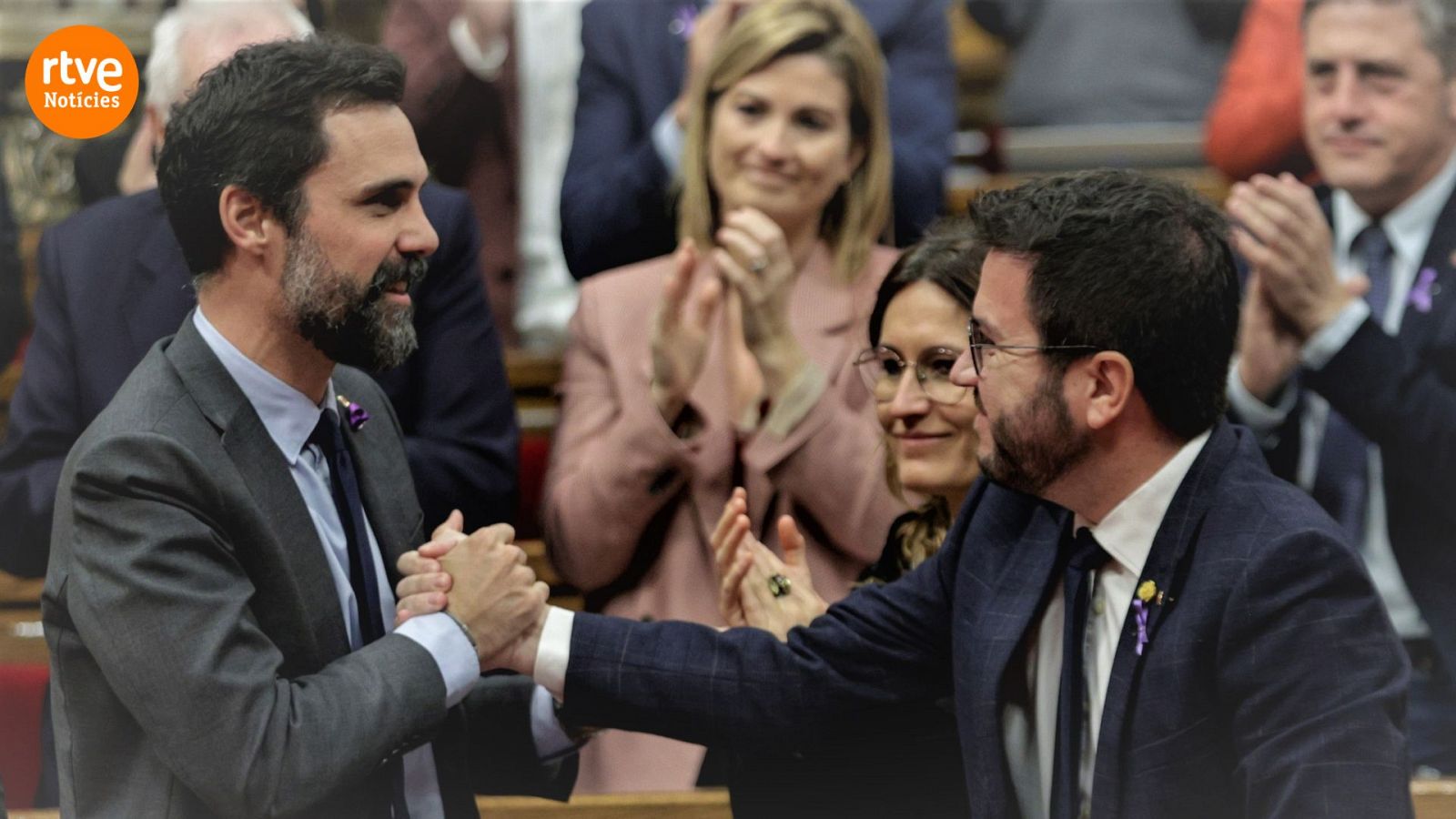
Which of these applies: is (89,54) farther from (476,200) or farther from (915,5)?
(915,5)

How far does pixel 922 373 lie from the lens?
2.07 metres

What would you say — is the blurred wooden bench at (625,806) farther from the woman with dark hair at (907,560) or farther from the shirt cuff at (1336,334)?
the shirt cuff at (1336,334)

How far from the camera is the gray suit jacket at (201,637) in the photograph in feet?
5.16

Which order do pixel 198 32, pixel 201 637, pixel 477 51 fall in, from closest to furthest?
pixel 201 637, pixel 198 32, pixel 477 51

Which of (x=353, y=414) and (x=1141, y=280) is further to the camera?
(x=353, y=414)

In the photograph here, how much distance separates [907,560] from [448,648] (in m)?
0.66

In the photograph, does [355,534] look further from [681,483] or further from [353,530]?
[681,483]

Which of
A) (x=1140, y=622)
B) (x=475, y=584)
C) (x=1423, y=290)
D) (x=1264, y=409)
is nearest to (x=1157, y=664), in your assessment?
(x=1140, y=622)

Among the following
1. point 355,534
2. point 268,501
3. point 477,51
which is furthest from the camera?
point 477,51

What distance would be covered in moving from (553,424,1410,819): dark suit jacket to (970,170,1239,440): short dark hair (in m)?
0.07

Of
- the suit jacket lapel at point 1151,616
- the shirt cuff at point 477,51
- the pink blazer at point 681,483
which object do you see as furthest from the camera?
the shirt cuff at point 477,51

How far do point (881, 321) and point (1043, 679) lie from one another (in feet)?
1.77

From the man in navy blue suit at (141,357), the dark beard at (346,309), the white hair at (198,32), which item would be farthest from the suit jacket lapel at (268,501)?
the white hair at (198,32)

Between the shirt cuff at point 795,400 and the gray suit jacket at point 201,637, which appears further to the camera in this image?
the shirt cuff at point 795,400
